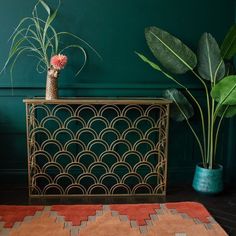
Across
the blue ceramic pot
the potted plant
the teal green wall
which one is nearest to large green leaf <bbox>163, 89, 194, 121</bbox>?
the potted plant

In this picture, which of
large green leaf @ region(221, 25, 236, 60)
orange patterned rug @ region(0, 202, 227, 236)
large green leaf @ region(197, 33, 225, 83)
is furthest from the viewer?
large green leaf @ region(197, 33, 225, 83)

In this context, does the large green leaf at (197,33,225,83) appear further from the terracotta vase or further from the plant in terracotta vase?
the terracotta vase

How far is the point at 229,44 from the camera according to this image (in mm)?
2680

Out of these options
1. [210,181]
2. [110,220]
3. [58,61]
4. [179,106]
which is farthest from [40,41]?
[210,181]

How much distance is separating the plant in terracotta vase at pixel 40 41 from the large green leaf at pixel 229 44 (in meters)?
1.10

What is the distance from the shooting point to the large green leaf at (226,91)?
2.52m

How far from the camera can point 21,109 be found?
2945 mm

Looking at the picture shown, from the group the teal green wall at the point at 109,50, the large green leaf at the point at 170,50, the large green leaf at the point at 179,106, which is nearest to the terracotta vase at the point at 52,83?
the teal green wall at the point at 109,50

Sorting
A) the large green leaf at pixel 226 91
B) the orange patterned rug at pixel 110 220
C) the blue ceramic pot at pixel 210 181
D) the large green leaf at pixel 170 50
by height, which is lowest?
the orange patterned rug at pixel 110 220

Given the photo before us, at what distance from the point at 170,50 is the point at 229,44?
18.8 inches

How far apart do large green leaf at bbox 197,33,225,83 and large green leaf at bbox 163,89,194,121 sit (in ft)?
0.86

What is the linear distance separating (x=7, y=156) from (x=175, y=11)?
6.55 feet

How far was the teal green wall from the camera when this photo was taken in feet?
9.45

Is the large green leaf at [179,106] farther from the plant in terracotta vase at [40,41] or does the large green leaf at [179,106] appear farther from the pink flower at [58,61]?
the pink flower at [58,61]
